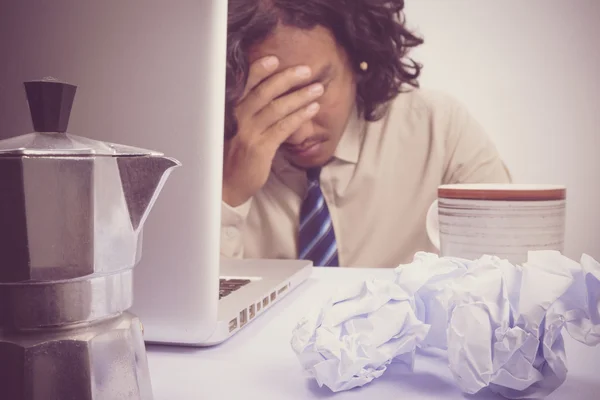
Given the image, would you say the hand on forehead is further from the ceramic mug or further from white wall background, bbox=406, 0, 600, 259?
the ceramic mug

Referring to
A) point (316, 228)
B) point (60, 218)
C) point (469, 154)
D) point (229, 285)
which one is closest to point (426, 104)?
point (469, 154)

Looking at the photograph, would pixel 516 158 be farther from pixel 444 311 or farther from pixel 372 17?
pixel 444 311

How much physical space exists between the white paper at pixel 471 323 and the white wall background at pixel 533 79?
2.62 ft

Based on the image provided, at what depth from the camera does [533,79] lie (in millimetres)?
1099

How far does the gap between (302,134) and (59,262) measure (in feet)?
2.93

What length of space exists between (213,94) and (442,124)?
835 millimetres

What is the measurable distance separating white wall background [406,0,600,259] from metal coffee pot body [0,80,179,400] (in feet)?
3.13

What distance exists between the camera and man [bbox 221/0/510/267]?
1.13 meters

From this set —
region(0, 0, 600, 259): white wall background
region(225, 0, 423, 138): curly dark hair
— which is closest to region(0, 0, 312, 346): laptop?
region(225, 0, 423, 138): curly dark hair

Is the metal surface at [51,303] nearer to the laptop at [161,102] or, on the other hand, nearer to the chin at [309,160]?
the laptop at [161,102]

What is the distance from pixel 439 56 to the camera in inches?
44.3

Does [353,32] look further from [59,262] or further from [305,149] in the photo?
[59,262]

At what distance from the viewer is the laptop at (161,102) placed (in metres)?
0.44

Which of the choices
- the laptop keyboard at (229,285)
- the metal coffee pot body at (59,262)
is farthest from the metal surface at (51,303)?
the laptop keyboard at (229,285)
